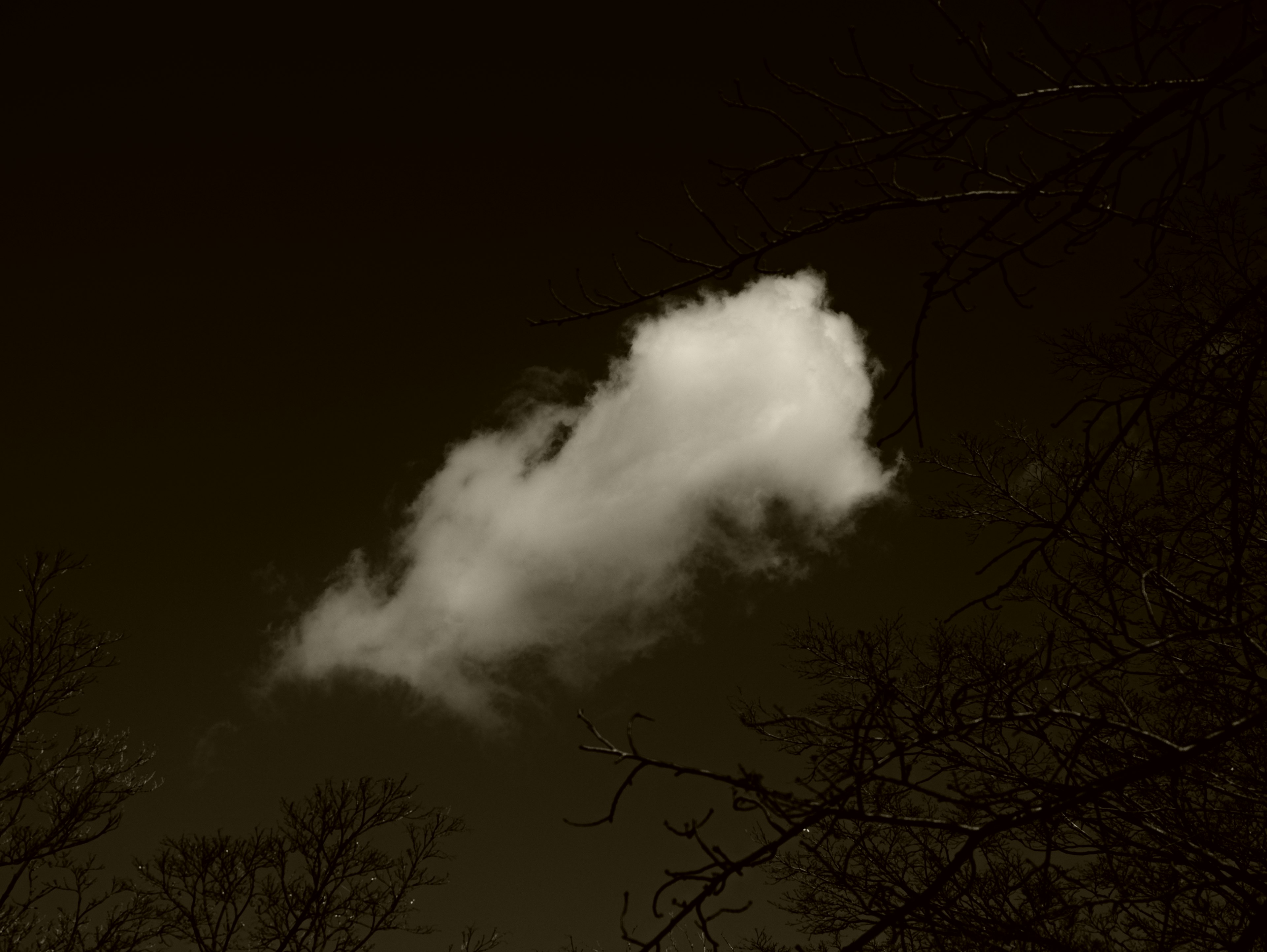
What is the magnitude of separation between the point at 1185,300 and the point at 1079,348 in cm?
72

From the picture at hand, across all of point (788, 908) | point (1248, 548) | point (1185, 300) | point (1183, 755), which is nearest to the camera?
point (1183, 755)

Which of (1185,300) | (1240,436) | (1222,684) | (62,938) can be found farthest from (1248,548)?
(62,938)

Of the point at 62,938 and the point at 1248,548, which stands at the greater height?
the point at 62,938

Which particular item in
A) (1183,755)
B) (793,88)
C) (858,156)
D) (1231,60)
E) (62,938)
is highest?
(62,938)

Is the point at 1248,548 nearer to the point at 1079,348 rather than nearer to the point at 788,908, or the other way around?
the point at 1079,348

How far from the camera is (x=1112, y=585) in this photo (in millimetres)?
1981

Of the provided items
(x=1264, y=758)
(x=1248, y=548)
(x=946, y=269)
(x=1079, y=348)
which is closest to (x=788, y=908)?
(x=1264, y=758)

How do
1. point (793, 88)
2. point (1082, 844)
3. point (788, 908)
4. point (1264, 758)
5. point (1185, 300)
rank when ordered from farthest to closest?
point (788, 908) < point (1185, 300) < point (1264, 758) < point (1082, 844) < point (793, 88)

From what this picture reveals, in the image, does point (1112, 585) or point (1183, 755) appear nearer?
point (1183, 755)

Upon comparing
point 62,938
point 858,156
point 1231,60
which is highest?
point 62,938

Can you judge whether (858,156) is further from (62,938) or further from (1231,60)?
(62,938)

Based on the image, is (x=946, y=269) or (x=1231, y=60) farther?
(x=946, y=269)

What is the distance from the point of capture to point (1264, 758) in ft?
14.9

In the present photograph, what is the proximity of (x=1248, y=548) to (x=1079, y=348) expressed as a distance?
2.04m
